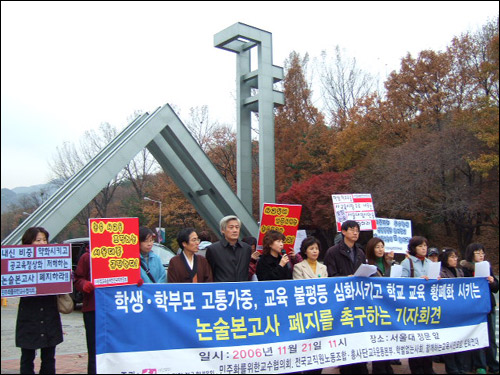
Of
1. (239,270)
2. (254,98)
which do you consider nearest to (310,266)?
(239,270)

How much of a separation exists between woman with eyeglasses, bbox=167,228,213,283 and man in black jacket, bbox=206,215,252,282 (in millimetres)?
138

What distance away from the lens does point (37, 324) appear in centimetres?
477

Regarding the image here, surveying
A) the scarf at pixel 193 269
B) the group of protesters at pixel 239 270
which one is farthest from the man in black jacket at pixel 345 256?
the scarf at pixel 193 269

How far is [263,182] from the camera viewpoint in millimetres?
23641

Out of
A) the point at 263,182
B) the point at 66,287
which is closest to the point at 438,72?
the point at 263,182

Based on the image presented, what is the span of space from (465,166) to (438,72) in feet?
21.7

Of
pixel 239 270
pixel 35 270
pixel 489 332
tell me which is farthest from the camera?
pixel 489 332

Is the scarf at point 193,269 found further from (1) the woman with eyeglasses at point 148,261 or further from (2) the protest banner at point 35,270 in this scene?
(2) the protest banner at point 35,270

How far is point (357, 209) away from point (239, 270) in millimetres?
2836

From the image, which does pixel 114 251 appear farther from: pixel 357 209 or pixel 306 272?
pixel 357 209

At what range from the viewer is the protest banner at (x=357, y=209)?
7461 mm

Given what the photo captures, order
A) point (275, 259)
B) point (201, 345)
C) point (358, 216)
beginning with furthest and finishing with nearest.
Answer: point (358, 216)
point (275, 259)
point (201, 345)

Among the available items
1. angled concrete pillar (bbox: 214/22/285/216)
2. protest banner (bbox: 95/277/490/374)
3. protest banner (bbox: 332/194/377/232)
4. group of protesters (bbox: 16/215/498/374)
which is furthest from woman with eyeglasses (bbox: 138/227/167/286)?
angled concrete pillar (bbox: 214/22/285/216)

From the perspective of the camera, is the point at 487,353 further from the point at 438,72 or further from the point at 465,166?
the point at 438,72
